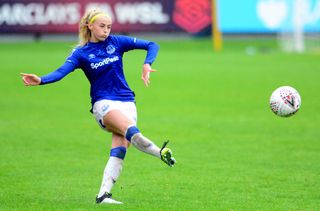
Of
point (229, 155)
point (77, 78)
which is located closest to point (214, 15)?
point (77, 78)

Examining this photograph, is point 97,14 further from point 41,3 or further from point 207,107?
point 41,3

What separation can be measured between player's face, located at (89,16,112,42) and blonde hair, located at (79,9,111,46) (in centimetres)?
5

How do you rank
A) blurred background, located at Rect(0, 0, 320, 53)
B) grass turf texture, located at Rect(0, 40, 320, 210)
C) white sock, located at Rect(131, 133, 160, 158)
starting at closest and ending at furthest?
white sock, located at Rect(131, 133, 160, 158), grass turf texture, located at Rect(0, 40, 320, 210), blurred background, located at Rect(0, 0, 320, 53)

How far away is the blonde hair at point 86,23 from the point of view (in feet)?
28.6

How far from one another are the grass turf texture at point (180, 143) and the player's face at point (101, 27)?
1.80 m

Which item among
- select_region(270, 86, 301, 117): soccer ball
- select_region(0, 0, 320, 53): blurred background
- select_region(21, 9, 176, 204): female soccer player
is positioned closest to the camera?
select_region(21, 9, 176, 204): female soccer player

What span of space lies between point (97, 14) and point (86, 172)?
3189 mm

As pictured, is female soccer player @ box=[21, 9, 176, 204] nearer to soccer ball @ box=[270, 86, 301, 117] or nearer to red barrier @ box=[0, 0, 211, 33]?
soccer ball @ box=[270, 86, 301, 117]

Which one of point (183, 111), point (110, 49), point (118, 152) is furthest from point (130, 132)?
point (183, 111)

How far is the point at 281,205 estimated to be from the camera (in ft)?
28.8

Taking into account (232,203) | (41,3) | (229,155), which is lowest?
(41,3)

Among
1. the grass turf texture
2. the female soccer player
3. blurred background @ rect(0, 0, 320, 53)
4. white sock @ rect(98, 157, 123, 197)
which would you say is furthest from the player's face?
blurred background @ rect(0, 0, 320, 53)

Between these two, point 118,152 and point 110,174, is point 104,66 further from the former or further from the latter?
point 110,174

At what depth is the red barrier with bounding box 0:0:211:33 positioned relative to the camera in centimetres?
3616
